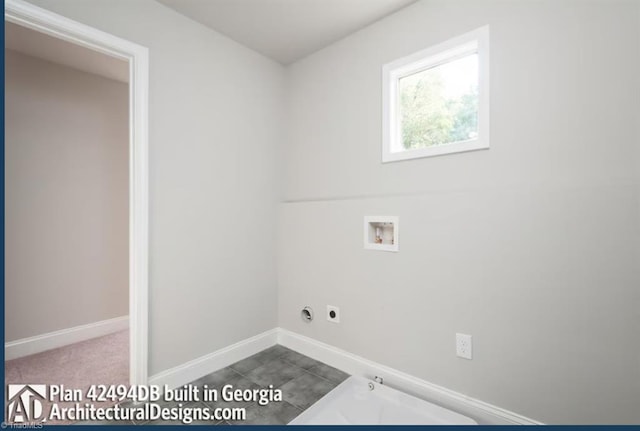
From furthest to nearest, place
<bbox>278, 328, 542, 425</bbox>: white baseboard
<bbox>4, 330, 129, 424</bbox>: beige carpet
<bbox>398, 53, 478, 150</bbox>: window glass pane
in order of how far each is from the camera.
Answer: <bbox>4, 330, 129, 424</bbox>: beige carpet, <bbox>398, 53, 478, 150</bbox>: window glass pane, <bbox>278, 328, 542, 425</bbox>: white baseboard

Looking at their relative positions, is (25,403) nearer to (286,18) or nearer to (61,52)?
(61,52)

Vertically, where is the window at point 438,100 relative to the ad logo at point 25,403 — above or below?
above

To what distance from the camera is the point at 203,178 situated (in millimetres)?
2207

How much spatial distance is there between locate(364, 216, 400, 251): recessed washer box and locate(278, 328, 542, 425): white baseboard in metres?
0.82

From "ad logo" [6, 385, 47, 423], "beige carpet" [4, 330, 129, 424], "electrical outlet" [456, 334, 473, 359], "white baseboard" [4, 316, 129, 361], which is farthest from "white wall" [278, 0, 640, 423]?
"white baseboard" [4, 316, 129, 361]

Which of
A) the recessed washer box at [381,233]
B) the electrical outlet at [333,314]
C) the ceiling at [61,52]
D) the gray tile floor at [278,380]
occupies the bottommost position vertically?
the gray tile floor at [278,380]

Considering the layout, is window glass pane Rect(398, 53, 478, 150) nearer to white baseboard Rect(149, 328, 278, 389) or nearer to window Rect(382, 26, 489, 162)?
window Rect(382, 26, 489, 162)

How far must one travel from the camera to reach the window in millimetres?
1725

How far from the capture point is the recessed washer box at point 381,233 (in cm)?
202

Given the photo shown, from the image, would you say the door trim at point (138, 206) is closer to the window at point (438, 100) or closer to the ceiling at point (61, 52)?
the ceiling at point (61, 52)

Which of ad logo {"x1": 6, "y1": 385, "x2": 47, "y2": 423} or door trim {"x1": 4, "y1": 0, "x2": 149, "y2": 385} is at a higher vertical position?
door trim {"x1": 4, "y1": 0, "x2": 149, "y2": 385}

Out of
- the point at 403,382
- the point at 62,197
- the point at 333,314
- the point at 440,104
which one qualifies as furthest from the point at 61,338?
the point at 440,104

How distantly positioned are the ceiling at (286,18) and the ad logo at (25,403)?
2.55 m

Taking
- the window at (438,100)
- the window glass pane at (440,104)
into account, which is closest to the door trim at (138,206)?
the window at (438,100)
